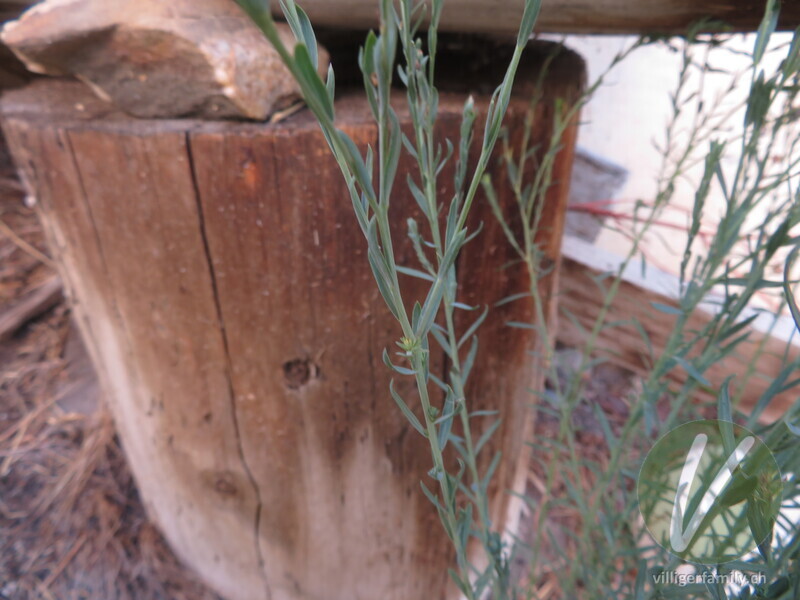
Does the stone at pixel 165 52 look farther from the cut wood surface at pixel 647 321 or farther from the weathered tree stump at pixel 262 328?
the cut wood surface at pixel 647 321

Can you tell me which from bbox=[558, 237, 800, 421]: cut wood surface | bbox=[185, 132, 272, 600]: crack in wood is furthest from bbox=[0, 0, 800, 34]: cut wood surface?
bbox=[558, 237, 800, 421]: cut wood surface

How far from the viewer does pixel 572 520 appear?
1495mm

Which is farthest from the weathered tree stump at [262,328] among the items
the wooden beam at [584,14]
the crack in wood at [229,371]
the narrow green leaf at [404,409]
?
the narrow green leaf at [404,409]

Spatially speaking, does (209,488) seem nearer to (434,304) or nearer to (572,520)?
(572,520)

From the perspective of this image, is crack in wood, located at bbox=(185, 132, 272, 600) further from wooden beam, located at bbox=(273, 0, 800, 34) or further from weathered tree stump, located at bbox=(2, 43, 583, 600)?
wooden beam, located at bbox=(273, 0, 800, 34)

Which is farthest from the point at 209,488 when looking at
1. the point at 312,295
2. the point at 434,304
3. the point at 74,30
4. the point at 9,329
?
the point at 9,329

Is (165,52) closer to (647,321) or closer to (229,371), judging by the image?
(229,371)

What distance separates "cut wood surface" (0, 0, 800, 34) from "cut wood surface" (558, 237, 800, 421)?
45cm

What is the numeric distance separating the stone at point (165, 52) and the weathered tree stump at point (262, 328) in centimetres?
4

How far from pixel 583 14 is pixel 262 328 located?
1.98 feet

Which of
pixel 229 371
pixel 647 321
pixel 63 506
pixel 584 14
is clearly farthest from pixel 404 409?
pixel 63 506

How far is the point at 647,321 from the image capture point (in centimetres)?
119

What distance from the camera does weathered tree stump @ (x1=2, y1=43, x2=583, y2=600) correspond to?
78cm

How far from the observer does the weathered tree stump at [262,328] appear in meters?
0.78
